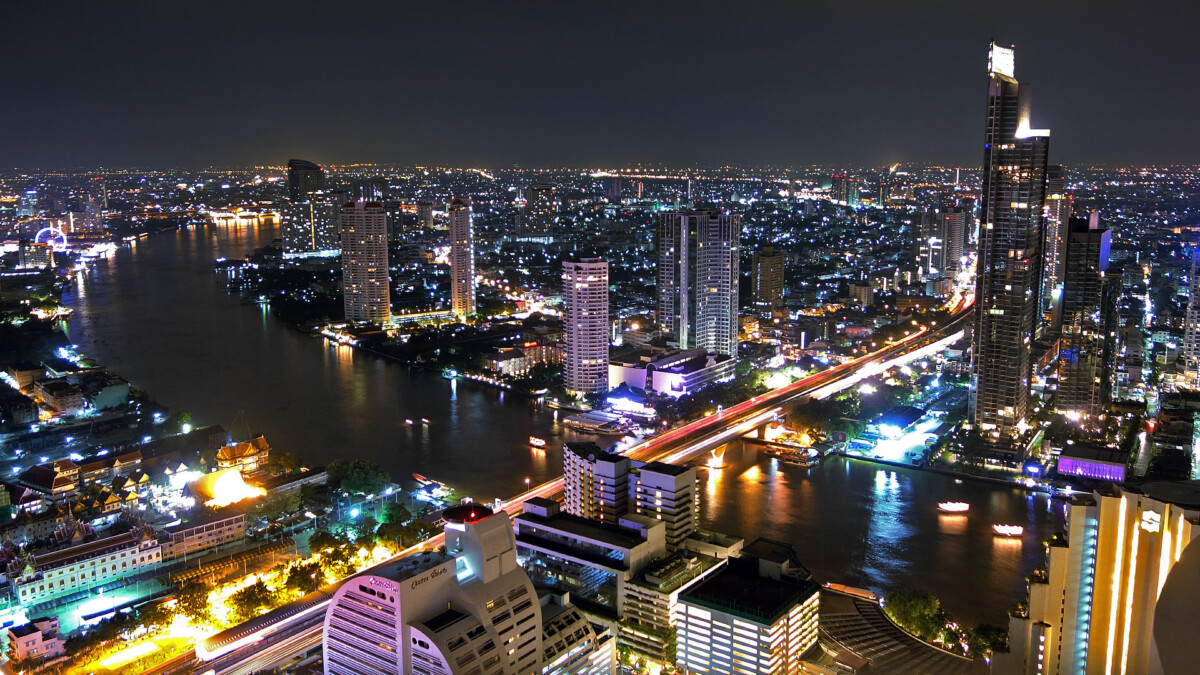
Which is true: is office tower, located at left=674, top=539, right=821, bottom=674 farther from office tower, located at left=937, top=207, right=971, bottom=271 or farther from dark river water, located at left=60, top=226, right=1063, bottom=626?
office tower, located at left=937, top=207, right=971, bottom=271

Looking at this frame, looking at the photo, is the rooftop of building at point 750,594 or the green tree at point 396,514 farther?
the green tree at point 396,514

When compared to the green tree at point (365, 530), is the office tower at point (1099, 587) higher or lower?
higher

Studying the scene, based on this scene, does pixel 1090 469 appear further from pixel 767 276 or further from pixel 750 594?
pixel 767 276

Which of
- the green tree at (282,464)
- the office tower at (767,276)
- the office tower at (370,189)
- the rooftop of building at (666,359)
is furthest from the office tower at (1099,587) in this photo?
the office tower at (370,189)

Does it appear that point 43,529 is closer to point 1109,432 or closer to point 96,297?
point 1109,432

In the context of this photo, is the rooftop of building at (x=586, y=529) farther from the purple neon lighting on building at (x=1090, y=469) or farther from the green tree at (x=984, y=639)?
the purple neon lighting on building at (x=1090, y=469)
